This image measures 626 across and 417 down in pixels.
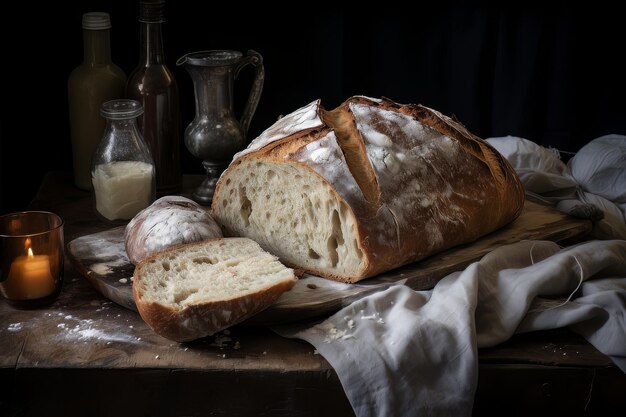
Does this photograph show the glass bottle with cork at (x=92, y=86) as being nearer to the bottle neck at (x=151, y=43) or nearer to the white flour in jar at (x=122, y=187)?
the bottle neck at (x=151, y=43)

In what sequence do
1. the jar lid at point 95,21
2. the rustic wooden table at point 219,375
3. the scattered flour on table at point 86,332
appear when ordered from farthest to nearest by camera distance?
the jar lid at point 95,21
the scattered flour on table at point 86,332
the rustic wooden table at point 219,375

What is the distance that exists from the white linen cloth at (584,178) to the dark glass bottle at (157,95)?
1045 mm

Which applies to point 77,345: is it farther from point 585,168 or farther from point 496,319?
point 585,168

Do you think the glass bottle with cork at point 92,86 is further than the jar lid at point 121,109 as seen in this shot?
Yes

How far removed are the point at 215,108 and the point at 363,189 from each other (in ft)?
2.21

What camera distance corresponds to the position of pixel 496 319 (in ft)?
6.01

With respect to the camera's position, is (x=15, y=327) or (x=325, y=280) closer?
(x=15, y=327)

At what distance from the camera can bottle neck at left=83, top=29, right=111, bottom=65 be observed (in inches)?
98.8

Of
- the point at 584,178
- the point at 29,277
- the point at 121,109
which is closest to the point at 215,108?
the point at 121,109

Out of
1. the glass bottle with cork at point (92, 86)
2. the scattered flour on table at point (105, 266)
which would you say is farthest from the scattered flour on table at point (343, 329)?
the glass bottle with cork at point (92, 86)

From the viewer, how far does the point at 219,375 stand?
65.8 inches

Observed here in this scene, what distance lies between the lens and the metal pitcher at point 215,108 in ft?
7.90

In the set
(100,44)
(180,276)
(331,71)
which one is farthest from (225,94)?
(180,276)

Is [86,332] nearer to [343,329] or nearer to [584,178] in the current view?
[343,329]
